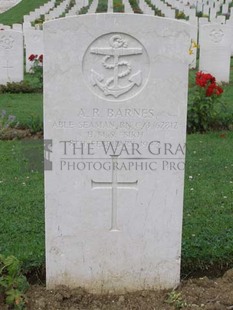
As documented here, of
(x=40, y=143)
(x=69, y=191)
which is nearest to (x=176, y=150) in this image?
(x=69, y=191)

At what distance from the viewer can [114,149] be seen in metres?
3.38

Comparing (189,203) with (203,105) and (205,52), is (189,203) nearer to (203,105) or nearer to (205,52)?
(203,105)

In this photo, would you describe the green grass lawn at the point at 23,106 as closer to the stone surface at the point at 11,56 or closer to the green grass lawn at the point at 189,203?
the stone surface at the point at 11,56

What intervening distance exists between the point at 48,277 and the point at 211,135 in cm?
435

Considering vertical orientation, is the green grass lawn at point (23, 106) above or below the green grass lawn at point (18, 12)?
below

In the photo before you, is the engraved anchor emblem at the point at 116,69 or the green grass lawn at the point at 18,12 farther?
the green grass lawn at the point at 18,12

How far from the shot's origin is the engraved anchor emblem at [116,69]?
3242 millimetres

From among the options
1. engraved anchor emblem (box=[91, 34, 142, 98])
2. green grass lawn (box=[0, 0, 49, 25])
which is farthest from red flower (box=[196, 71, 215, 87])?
green grass lawn (box=[0, 0, 49, 25])

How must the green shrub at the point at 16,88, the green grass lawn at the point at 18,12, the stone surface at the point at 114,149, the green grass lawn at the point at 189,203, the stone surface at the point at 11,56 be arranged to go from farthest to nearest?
the green grass lawn at the point at 18,12, the stone surface at the point at 11,56, the green shrub at the point at 16,88, the green grass lawn at the point at 189,203, the stone surface at the point at 114,149

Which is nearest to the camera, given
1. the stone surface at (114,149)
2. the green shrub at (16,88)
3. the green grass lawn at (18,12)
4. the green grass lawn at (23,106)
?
the stone surface at (114,149)

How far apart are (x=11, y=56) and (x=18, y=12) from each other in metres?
19.7

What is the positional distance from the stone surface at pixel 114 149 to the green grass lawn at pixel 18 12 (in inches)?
900

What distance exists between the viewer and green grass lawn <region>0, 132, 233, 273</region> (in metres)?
4.07

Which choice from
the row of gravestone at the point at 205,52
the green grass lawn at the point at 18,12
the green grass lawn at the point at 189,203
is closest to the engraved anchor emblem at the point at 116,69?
the green grass lawn at the point at 189,203
